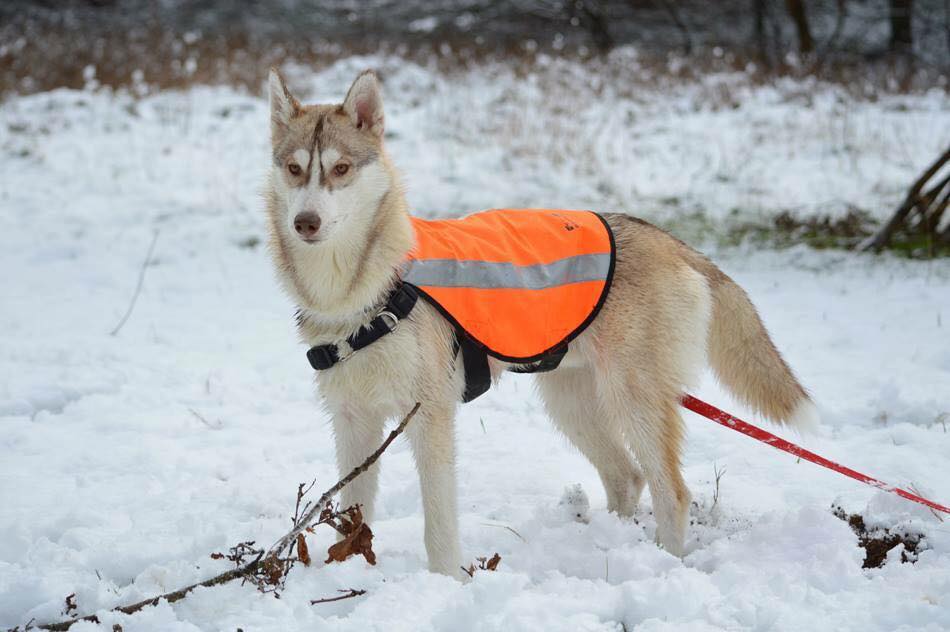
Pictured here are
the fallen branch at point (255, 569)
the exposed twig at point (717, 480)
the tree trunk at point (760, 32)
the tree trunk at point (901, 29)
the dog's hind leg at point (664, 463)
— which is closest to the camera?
the fallen branch at point (255, 569)

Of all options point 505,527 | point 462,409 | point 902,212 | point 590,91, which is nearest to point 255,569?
point 505,527

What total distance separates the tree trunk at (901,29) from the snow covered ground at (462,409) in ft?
20.0

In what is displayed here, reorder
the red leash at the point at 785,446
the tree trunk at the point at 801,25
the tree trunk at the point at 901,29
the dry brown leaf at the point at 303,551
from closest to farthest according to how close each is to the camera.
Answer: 1. the dry brown leaf at the point at 303,551
2. the red leash at the point at 785,446
3. the tree trunk at the point at 801,25
4. the tree trunk at the point at 901,29

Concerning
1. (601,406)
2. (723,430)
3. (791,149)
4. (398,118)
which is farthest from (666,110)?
(601,406)

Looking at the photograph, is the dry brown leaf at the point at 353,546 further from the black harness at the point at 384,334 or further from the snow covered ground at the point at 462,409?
the black harness at the point at 384,334

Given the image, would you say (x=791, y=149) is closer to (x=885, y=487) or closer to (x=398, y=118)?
(x=398, y=118)

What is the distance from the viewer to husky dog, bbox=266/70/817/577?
317cm

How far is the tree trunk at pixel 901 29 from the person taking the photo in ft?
53.3

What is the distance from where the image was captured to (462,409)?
5109 millimetres

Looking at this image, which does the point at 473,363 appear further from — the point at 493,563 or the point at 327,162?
the point at 327,162

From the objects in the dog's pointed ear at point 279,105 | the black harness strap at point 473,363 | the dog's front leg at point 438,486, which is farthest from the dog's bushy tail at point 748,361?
the dog's pointed ear at point 279,105

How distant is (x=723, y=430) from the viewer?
4.60 metres

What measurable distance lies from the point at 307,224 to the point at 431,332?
64 cm

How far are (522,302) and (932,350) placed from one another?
11.2 feet
